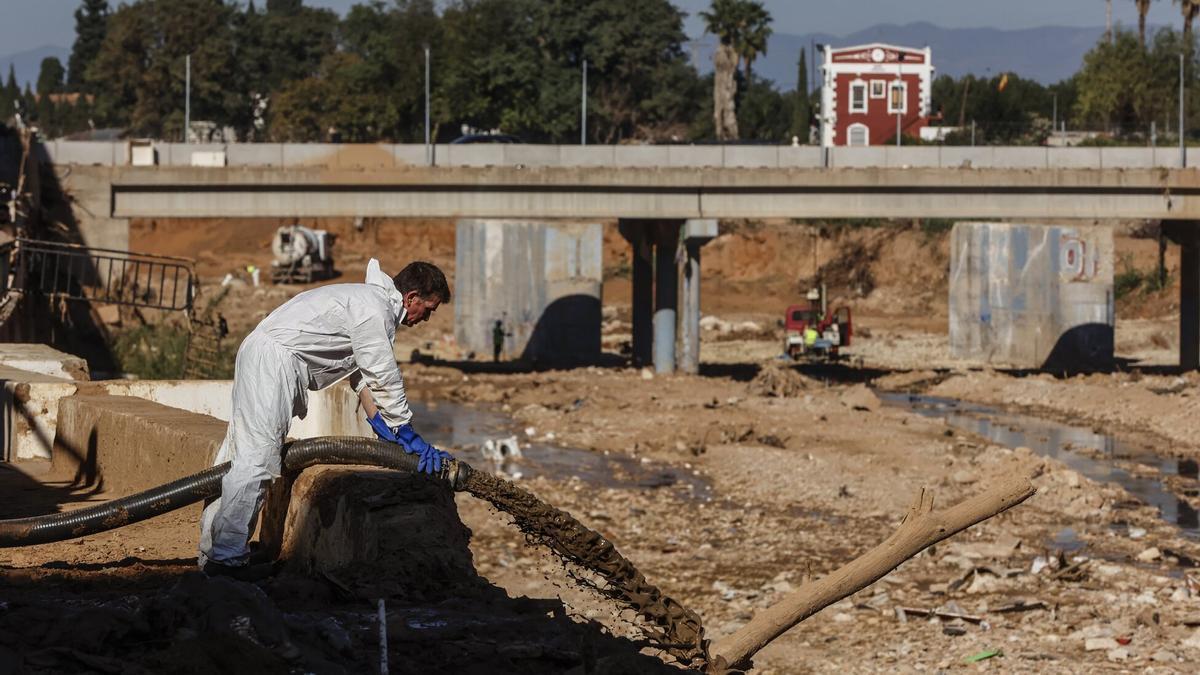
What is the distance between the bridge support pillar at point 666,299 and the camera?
39344 millimetres

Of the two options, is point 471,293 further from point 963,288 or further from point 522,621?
Answer: point 522,621

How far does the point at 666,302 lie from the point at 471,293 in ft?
21.7

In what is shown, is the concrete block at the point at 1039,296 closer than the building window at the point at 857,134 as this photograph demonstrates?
Yes

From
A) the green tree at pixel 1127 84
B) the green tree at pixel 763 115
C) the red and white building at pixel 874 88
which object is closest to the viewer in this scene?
the green tree at pixel 1127 84

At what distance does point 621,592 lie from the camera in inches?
326

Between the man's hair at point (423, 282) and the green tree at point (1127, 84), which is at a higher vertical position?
the green tree at point (1127, 84)

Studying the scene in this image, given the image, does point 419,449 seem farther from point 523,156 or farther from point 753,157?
point 753,157

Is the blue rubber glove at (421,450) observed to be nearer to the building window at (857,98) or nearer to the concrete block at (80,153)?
the concrete block at (80,153)

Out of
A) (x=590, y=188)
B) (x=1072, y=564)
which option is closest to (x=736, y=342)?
(x=590, y=188)

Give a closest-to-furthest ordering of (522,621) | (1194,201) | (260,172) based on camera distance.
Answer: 1. (522,621)
2. (260,172)
3. (1194,201)

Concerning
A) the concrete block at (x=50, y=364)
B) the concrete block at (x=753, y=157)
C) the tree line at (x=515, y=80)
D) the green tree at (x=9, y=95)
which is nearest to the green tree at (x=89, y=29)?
the green tree at (x=9, y=95)

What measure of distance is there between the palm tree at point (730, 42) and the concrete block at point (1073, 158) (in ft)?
139

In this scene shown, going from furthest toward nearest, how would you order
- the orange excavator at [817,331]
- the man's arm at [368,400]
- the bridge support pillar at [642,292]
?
the bridge support pillar at [642,292] < the orange excavator at [817,331] < the man's arm at [368,400]

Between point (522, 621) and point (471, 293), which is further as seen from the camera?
point (471, 293)
